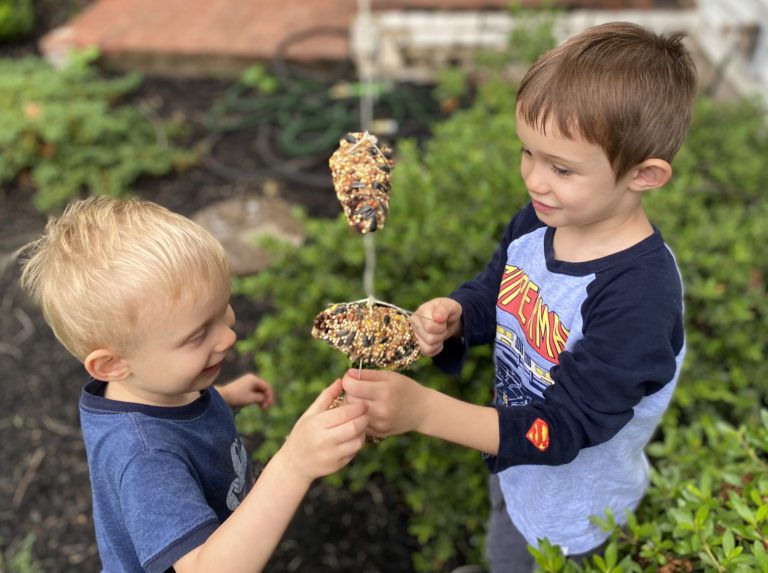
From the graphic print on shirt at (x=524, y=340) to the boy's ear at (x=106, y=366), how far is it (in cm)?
95

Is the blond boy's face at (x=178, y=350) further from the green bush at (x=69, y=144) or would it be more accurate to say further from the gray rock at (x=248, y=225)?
the green bush at (x=69, y=144)

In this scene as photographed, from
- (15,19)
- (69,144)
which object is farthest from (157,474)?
(15,19)

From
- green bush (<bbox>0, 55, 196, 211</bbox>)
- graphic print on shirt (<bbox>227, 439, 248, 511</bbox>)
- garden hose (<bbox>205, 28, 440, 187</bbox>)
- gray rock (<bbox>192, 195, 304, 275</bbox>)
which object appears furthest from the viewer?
garden hose (<bbox>205, 28, 440, 187</bbox>)

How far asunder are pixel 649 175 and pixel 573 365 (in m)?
0.45

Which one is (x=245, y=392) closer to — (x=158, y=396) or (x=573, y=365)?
(x=158, y=396)

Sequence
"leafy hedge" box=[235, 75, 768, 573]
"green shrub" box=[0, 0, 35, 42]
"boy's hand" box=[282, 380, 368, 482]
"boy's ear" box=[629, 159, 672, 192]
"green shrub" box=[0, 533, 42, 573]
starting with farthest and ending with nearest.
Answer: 1. "green shrub" box=[0, 0, 35, 42]
2. "green shrub" box=[0, 533, 42, 573]
3. "leafy hedge" box=[235, 75, 768, 573]
4. "boy's ear" box=[629, 159, 672, 192]
5. "boy's hand" box=[282, 380, 368, 482]

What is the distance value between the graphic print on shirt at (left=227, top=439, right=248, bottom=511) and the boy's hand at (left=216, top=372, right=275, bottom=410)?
248 mm

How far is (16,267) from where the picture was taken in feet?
15.3

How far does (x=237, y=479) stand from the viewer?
1870mm

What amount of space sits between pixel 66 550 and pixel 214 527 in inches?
85.4

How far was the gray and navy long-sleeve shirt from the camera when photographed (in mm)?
1526

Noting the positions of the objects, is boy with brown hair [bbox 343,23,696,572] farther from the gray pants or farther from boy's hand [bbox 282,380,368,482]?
the gray pants

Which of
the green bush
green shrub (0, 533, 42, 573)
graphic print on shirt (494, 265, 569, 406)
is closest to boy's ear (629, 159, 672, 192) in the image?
graphic print on shirt (494, 265, 569, 406)

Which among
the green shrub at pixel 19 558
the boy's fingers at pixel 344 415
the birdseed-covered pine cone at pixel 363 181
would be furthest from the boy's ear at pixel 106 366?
the green shrub at pixel 19 558
